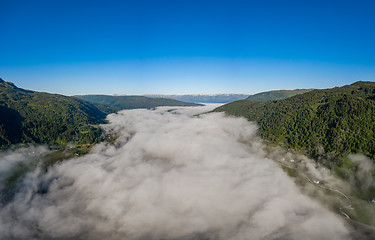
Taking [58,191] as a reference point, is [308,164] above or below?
above

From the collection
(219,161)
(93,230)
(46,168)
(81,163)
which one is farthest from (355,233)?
(46,168)

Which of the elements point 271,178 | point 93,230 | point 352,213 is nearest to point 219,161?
point 271,178

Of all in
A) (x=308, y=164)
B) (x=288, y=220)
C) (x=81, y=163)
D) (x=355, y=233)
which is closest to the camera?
(x=355, y=233)

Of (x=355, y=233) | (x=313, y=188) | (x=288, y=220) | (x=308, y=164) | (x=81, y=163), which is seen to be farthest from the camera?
(x=81, y=163)

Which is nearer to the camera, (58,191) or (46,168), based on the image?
(58,191)

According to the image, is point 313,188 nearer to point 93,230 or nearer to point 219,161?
point 219,161

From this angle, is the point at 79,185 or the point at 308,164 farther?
the point at 308,164

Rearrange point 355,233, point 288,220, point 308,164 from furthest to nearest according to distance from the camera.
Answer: point 308,164 < point 288,220 < point 355,233

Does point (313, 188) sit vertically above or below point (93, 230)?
above

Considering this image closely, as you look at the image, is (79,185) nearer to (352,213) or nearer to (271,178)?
(271,178)
